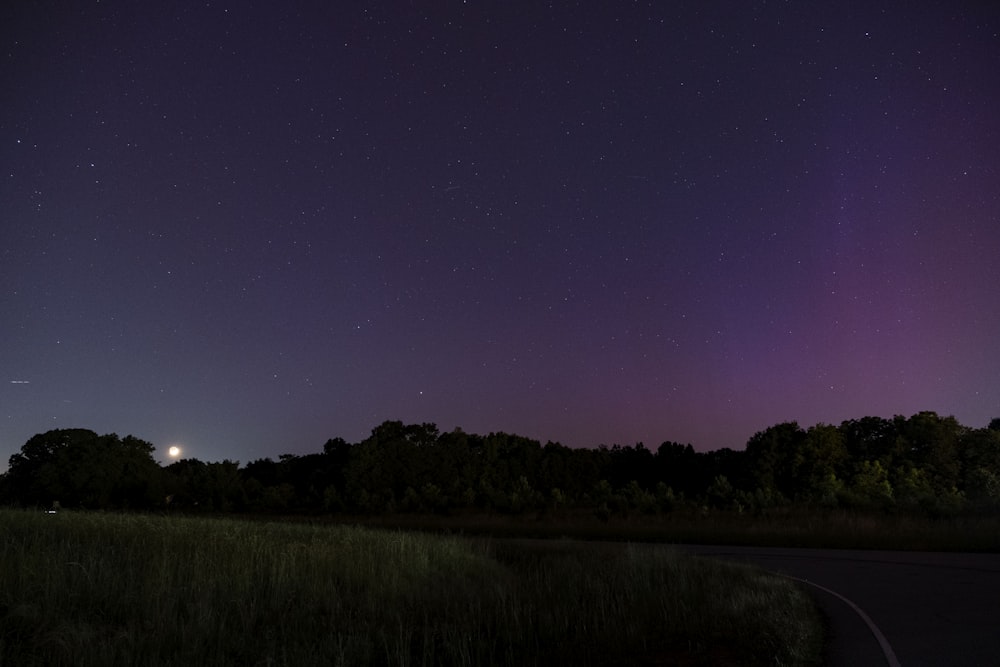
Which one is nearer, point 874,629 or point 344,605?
point 874,629

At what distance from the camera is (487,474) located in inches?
2354

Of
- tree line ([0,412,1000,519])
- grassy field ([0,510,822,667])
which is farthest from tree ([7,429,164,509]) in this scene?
grassy field ([0,510,822,667])

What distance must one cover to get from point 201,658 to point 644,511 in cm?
3161

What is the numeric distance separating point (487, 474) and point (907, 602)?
48443 mm

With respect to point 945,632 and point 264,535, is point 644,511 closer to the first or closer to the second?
point 264,535

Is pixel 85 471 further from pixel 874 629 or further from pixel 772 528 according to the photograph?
pixel 874 629

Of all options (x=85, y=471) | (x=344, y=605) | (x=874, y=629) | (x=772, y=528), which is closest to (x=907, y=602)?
(x=874, y=629)

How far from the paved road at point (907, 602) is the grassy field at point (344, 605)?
1.89ft

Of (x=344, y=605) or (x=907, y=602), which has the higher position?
(x=344, y=605)

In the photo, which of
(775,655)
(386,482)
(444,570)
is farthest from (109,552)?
(386,482)

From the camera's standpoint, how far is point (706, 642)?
30.2 ft

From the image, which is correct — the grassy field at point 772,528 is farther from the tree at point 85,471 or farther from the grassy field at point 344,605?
the tree at point 85,471

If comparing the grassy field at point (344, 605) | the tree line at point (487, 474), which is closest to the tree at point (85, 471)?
the tree line at point (487, 474)

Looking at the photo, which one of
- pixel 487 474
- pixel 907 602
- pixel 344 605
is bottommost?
pixel 907 602
